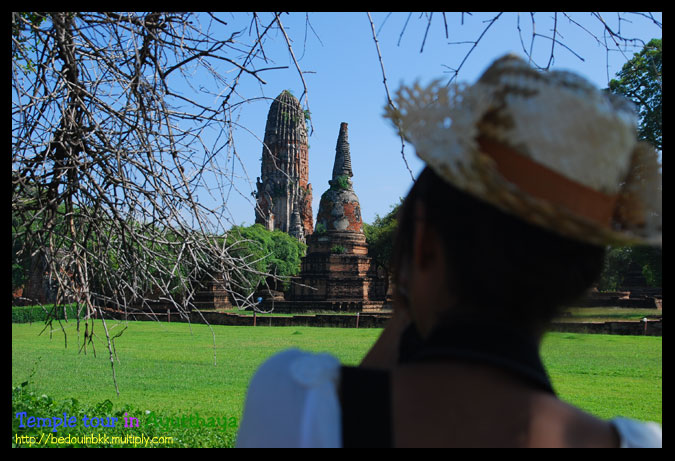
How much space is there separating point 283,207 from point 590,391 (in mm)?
44774

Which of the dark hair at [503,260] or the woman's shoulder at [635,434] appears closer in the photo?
the dark hair at [503,260]

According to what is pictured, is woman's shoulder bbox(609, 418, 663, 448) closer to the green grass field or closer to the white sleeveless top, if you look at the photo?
the white sleeveless top

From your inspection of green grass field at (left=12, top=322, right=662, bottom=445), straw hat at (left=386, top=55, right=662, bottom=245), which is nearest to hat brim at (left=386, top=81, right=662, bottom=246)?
straw hat at (left=386, top=55, right=662, bottom=245)

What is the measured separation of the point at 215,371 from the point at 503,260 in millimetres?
8617

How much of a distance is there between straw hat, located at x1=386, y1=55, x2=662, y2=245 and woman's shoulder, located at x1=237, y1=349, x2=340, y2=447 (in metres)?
0.36

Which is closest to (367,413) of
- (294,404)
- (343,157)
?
(294,404)

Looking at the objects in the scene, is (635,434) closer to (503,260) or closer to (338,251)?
(503,260)

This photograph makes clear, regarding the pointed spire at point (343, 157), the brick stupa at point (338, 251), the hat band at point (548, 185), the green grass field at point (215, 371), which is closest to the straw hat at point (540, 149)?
the hat band at point (548, 185)

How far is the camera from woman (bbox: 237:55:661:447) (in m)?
0.81

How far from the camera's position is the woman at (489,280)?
806mm

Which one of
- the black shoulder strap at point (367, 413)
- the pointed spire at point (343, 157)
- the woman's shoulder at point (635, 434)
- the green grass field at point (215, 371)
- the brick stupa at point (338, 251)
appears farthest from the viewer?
the pointed spire at point (343, 157)

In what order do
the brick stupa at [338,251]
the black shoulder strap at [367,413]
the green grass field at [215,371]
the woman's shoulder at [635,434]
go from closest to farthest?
the black shoulder strap at [367,413] → the woman's shoulder at [635,434] → the green grass field at [215,371] → the brick stupa at [338,251]

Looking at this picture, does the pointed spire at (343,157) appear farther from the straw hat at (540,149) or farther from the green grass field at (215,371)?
the straw hat at (540,149)
